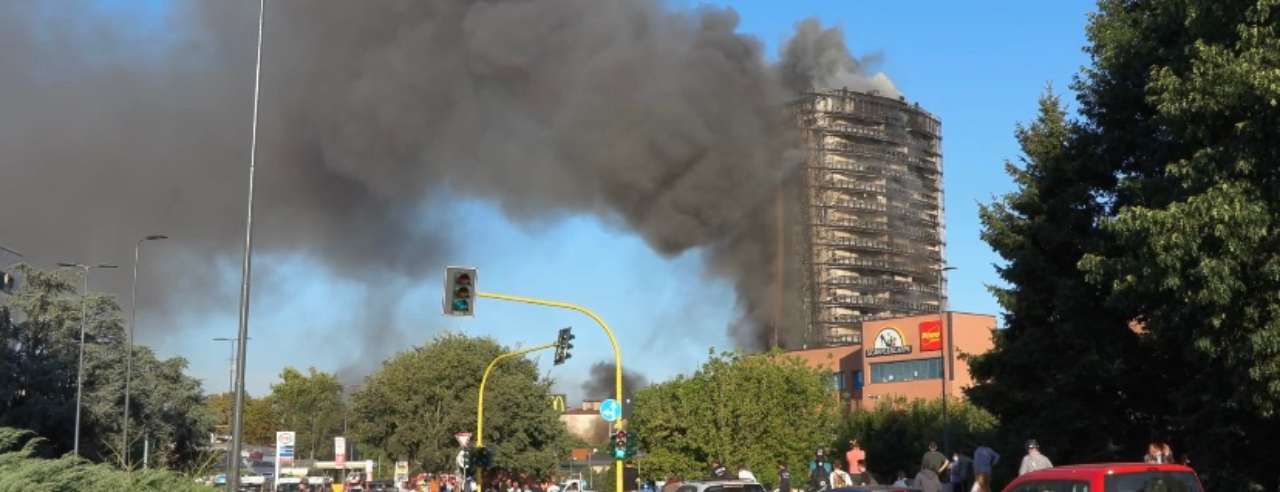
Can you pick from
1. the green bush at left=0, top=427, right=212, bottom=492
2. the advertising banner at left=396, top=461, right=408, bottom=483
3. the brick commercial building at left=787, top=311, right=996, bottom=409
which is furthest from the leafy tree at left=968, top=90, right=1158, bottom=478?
the brick commercial building at left=787, top=311, right=996, bottom=409

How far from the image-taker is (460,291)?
23.2m

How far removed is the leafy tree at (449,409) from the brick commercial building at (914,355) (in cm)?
1631

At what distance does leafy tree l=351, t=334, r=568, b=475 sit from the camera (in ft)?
204

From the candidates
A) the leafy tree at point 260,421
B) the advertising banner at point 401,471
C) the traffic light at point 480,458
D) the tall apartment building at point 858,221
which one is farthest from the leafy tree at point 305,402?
the traffic light at point 480,458

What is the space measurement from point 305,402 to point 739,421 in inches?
3834

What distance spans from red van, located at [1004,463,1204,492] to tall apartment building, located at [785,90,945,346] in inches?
3870

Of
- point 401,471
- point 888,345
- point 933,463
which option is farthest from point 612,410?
→ point 888,345

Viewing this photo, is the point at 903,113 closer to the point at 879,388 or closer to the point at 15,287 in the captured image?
the point at 879,388

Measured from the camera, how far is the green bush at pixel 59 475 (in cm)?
1125

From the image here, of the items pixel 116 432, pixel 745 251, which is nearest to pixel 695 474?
pixel 116 432

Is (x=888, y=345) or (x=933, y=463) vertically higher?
(x=888, y=345)

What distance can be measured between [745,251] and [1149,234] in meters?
79.0

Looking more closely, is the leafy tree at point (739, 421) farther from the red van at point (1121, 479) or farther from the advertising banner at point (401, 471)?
the red van at point (1121, 479)

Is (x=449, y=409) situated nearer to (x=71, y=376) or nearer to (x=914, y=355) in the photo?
(x=71, y=376)
